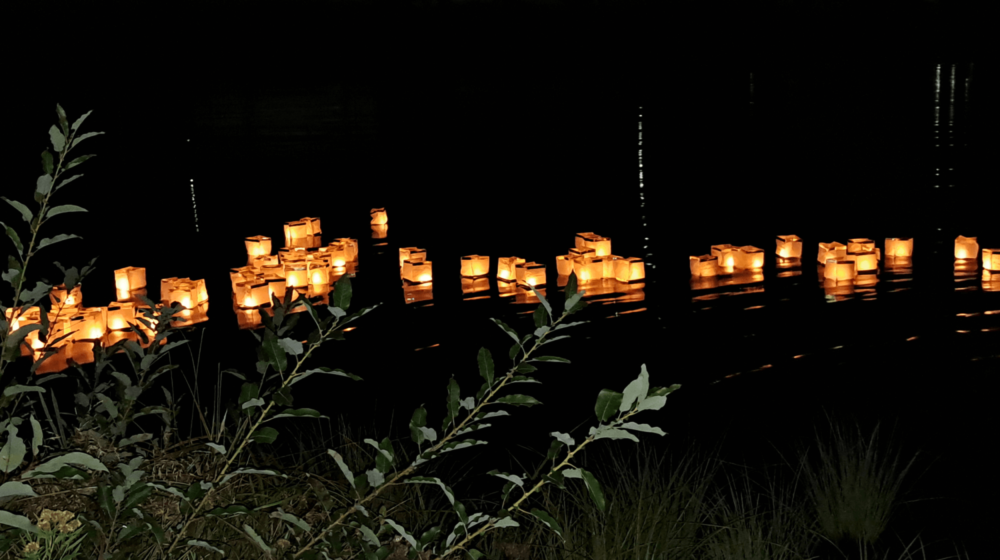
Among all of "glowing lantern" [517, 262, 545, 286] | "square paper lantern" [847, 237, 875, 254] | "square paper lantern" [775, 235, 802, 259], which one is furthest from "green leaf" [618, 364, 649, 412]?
"square paper lantern" [775, 235, 802, 259]

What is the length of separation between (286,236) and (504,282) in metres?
2.06

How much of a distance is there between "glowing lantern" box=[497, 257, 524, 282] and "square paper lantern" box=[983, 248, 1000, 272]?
2840 mm

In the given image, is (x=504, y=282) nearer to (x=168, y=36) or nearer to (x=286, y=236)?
(x=286, y=236)

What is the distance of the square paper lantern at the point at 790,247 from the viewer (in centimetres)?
614

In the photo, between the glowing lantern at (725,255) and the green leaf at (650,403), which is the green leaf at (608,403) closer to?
the green leaf at (650,403)

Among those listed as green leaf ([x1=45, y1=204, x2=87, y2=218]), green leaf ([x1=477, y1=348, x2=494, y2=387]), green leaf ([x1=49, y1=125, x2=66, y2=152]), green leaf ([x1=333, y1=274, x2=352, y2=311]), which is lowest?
green leaf ([x1=477, y1=348, x2=494, y2=387])

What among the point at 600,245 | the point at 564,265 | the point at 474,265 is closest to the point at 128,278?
the point at 474,265

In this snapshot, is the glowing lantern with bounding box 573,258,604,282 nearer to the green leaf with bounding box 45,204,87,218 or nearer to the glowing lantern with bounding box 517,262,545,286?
the glowing lantern with bounding box 517,262,545,286

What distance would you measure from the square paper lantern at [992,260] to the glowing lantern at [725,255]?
1.50m

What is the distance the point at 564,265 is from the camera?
5.89 m

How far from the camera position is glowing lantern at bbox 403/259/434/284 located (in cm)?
593

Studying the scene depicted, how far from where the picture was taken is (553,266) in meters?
6.27

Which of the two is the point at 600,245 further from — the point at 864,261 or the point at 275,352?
the point at 275,352

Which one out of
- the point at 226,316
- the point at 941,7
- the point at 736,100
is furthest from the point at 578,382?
the point at 941,7
